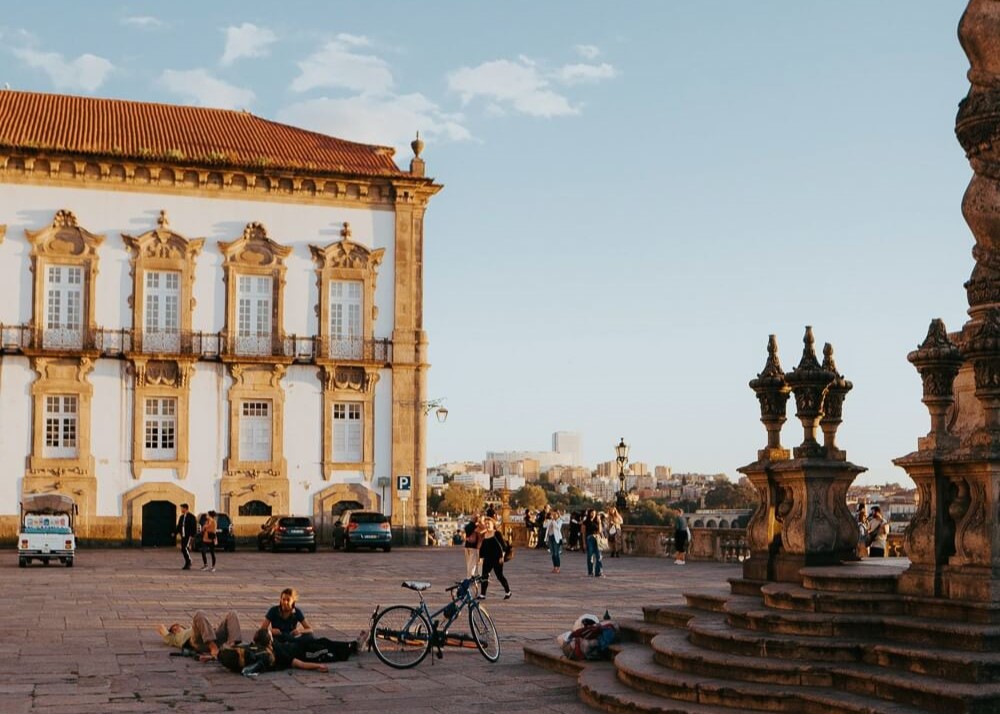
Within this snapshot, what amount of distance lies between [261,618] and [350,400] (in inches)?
930

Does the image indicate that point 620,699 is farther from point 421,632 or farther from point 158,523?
point 158,523

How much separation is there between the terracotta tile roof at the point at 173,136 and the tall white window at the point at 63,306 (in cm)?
363

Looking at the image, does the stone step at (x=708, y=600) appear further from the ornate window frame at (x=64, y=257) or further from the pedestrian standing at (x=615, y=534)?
the ornate window frame at (x=64, y=257)

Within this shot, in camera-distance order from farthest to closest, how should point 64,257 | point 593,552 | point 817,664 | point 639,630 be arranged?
point 64,257
point 593,552
point 639,630
point 817,664

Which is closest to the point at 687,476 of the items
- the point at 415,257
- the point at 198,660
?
the point at 415,257

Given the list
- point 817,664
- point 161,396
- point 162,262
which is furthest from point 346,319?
point 817,664

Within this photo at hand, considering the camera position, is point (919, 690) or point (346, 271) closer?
point (919, 690)

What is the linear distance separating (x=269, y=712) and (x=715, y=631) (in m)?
3.74

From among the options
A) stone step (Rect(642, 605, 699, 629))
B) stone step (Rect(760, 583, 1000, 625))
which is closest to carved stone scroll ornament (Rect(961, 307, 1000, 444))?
stone step (Rect(760, 583, 1000, 625))

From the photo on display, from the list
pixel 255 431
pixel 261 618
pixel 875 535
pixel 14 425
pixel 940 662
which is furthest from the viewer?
pixel 255 431

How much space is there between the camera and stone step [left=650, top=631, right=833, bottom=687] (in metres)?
9.81

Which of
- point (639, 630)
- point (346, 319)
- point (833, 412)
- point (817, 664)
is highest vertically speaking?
point (346, 319)

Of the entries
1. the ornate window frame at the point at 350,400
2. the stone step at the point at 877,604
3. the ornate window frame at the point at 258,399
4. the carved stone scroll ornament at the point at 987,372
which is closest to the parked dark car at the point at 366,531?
the ornate window frame at the point at 350,400

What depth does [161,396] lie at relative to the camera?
3962cm
